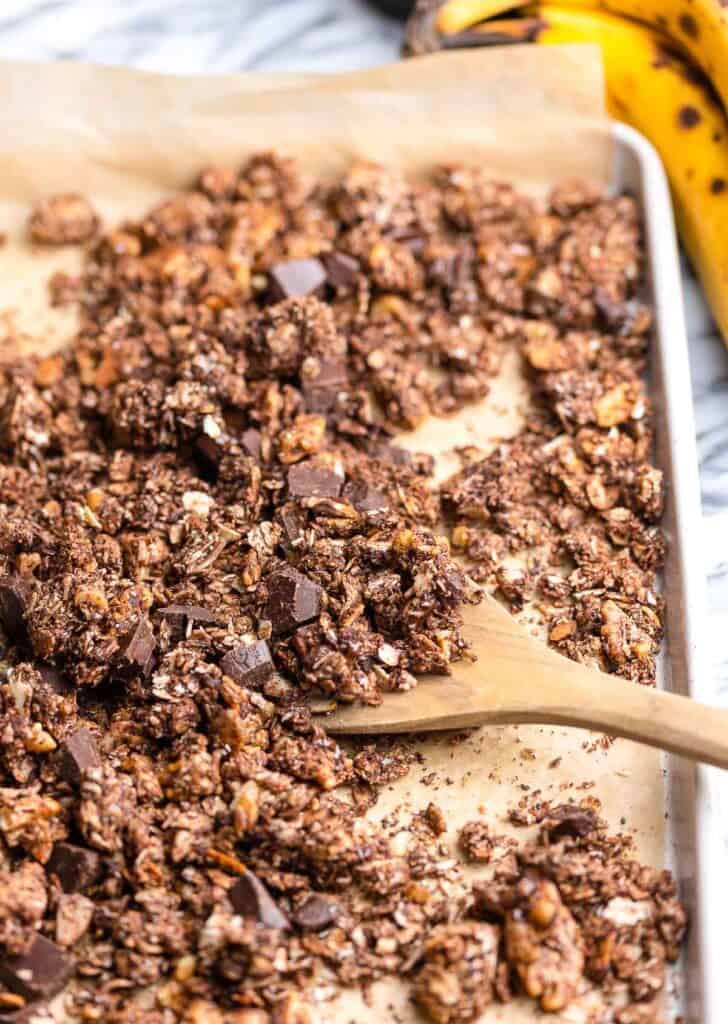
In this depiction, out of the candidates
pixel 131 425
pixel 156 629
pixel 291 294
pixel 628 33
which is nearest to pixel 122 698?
pixel 156 629

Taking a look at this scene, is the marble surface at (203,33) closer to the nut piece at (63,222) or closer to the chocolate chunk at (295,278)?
the nut piece at (63,222)

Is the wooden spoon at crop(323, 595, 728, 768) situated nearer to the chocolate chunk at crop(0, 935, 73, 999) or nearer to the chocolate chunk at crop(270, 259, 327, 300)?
the chocolate chunk at crop(0, 935, 73, 999)

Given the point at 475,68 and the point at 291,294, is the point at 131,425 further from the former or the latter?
the point at 475,68

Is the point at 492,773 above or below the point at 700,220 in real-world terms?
below

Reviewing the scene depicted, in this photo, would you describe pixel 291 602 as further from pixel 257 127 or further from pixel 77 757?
pixel 257 127

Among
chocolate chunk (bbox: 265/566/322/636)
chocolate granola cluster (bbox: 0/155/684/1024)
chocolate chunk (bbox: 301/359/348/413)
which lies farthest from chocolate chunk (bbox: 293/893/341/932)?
chocolate chunk (bbox: 301/359/348/413)

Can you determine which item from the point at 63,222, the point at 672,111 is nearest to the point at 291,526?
the point at 63,222

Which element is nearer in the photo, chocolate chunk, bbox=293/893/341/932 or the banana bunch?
chocolate chunk, bbox=293/893/341/932
